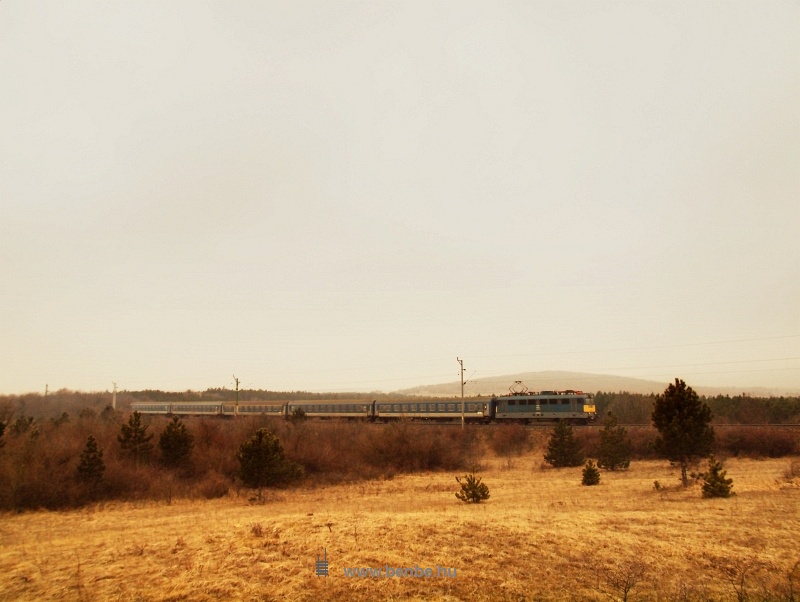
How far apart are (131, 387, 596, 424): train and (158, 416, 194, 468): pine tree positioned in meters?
18.8

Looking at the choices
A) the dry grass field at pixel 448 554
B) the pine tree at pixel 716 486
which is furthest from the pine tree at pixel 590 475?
the pine tree at pixel 716 486

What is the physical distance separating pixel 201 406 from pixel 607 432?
6345 centimetres

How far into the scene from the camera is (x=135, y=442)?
109ft

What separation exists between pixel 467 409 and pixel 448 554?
4311cm

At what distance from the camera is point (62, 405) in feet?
369

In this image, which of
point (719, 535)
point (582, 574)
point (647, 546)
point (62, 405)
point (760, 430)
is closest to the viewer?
point (582, 574)

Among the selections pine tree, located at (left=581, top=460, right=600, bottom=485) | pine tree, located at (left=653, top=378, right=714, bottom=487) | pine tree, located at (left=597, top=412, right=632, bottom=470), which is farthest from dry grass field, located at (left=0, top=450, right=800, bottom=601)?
pine tree, located at (left=597, top=412, right=632, bottom=470)

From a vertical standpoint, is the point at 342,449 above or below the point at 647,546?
below

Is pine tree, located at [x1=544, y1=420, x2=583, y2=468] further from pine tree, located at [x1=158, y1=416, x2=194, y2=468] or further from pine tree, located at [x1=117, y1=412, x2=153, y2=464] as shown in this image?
pine tree, located at [x1=117, y1=412, x2=153, y2=464]

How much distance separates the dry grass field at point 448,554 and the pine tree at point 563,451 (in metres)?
17.1

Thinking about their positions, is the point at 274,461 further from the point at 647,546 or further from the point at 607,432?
the point at 607,432

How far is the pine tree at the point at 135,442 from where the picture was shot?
32.7 m

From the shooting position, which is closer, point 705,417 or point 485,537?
point 485,537

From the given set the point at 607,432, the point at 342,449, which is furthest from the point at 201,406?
the point at 607,432
